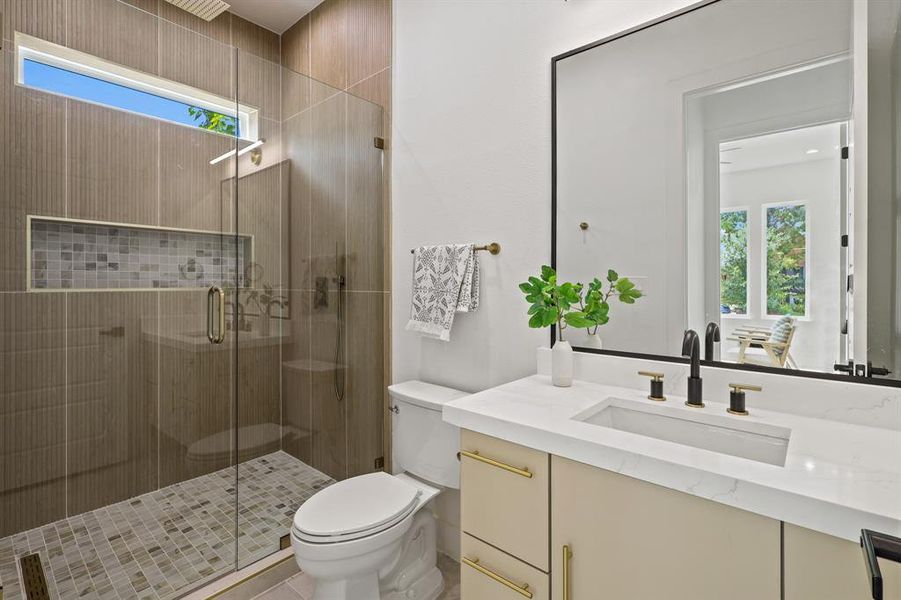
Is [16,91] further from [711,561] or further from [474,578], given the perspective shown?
[711,561]

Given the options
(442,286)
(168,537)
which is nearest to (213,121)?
(442,286)

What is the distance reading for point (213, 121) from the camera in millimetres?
1923

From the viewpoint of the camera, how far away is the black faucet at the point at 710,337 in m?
1.21

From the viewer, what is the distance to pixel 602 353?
1.43 metres

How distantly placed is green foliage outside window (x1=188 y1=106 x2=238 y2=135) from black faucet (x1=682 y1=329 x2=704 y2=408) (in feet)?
6.46

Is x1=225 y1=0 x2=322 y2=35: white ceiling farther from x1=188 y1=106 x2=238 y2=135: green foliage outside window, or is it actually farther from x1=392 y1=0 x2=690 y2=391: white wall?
x1=188 y1=106 x2=238 y2=135: green foliage outside window

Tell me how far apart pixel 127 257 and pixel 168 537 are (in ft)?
3.82

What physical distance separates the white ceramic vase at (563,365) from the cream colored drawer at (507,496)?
15.6 inches

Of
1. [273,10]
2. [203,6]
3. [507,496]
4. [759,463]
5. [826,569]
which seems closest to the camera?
[826,569]

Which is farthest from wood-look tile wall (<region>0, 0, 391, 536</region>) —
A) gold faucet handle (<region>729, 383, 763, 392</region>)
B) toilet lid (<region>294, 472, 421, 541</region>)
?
gold faucet handle (<region>729, 383, 763, 392</region>)

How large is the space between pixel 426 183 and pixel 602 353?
112cm

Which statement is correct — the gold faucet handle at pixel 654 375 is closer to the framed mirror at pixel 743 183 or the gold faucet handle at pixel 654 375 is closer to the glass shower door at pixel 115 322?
the framed mirror at pixel 743 183

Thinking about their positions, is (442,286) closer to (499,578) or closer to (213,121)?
(499,578)

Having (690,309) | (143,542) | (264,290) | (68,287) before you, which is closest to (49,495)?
(143,542)
